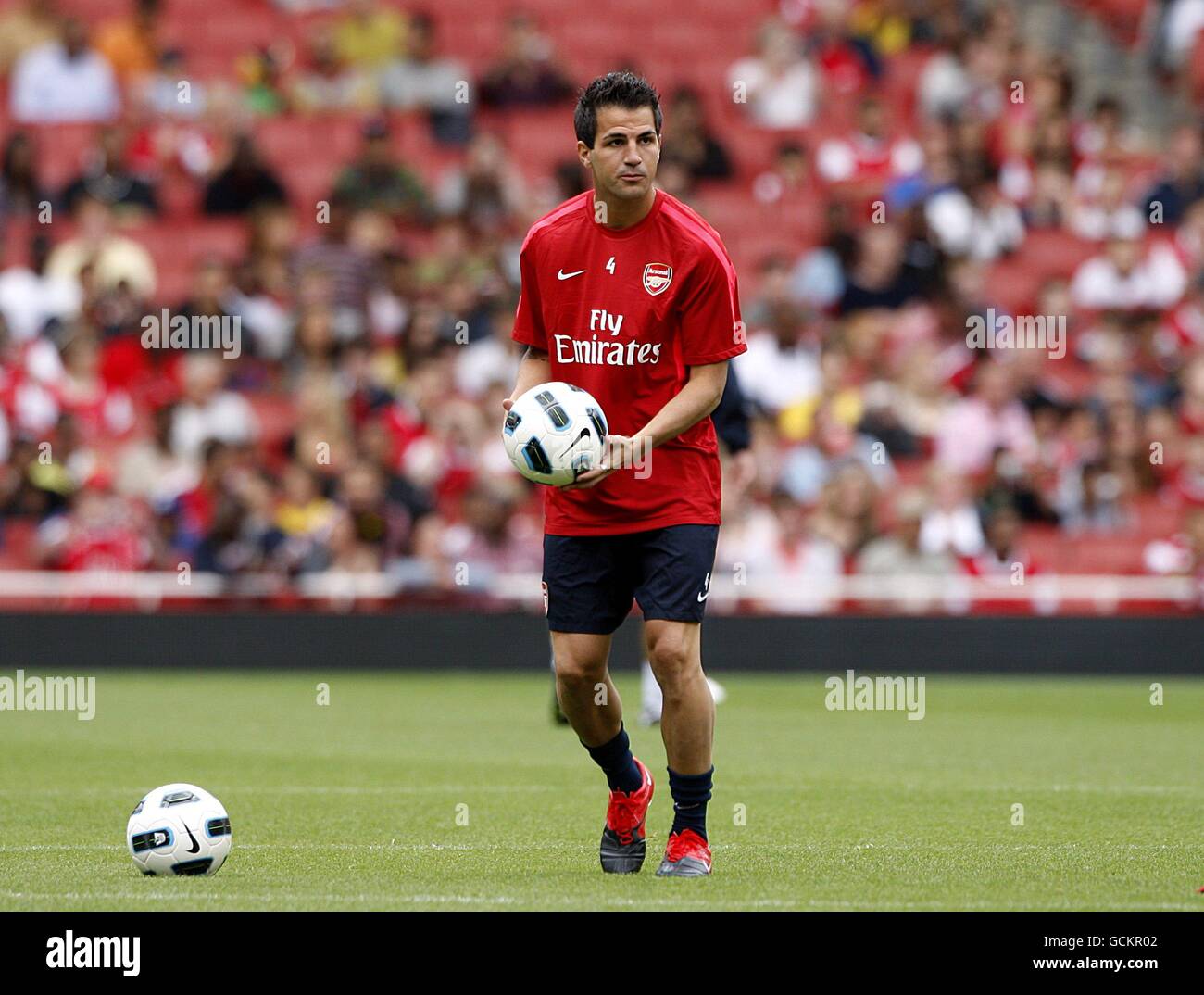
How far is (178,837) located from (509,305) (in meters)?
13.5

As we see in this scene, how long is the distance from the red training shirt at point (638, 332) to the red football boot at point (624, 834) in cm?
100

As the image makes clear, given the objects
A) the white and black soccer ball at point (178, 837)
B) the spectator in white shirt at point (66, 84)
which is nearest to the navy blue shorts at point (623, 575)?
the white and black soccer ball at point (178, 837)

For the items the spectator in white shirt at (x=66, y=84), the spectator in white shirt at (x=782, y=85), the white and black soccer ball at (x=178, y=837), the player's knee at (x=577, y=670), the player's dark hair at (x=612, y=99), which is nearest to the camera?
the player's dark hair at (x=612, y=99)

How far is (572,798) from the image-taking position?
10.8 meters

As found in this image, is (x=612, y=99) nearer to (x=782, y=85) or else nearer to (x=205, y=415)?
(x=205, y=415)

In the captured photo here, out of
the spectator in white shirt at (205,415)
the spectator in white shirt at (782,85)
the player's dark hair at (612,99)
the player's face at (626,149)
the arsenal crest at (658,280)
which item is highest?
the spectator in white shirt at (782,85)

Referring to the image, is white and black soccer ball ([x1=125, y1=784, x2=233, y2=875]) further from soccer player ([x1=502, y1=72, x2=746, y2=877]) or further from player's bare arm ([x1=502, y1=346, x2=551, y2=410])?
player's bare arm ([x1=502, y1=346, x2=551, y2=410])

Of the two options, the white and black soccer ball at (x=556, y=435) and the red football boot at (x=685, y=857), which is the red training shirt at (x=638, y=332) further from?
the red football boot at (x=685, y=857)

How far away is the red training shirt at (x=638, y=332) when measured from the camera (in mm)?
7871

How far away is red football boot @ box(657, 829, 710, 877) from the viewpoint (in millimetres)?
7836

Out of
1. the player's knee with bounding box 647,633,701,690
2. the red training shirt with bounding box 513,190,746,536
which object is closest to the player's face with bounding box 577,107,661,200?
the red training shirt with bounding box 513,190,746,536

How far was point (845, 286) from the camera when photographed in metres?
21.4

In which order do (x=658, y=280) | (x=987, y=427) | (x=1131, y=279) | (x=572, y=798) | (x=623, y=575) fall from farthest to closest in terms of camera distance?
(x=1131, y=279)
(x=987, y=427)
(x=572, y=798)
(x=623, y=575)
(x=658, y=280)

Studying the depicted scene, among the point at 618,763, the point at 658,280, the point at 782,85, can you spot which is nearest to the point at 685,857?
the point at 618,763
